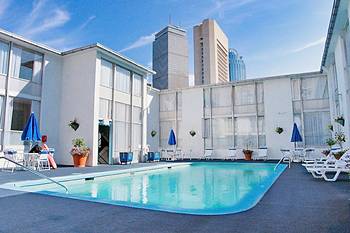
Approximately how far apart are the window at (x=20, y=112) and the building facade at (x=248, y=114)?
34.0 feet

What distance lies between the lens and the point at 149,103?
65.1 feet

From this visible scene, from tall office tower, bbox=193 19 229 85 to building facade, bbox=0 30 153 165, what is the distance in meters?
56.7

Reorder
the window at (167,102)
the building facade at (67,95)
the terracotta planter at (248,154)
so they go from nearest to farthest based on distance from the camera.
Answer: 1. the building facade at (67,95)
2. the terracotta planter at (248,154)
3. the window at (167,102)

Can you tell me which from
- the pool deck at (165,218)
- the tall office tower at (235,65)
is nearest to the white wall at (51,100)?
the pool deck at (165,218)

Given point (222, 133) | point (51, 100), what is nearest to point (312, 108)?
point (222, 133)

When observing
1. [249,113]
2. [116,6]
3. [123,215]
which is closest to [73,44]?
[116,6]

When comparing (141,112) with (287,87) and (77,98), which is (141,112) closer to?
(77,98)

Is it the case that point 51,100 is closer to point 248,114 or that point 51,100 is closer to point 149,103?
point 149,103

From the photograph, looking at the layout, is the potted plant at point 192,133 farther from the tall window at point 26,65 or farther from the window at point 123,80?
the tall window at point 26,65

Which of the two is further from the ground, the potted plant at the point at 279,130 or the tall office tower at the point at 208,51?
the tall office tower at the point at 208,51

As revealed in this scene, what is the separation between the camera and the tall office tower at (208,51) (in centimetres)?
7162

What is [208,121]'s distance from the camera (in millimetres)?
19312

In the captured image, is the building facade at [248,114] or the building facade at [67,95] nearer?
the building facade at [67,95]

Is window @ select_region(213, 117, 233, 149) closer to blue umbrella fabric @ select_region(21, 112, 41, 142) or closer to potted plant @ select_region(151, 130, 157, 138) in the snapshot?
potted plant @ select_region(151, 130, 157, 138)
